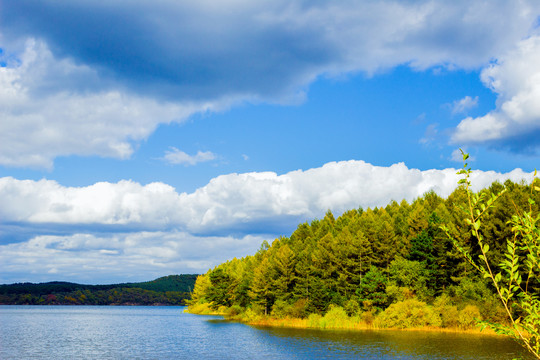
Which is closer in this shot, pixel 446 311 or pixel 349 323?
pixel 446 311

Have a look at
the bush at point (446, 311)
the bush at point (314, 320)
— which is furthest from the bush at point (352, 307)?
the bush at point (446, 311)

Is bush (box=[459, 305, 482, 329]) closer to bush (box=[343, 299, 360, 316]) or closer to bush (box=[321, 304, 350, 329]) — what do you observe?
bush (box=[343, 299, 360, 316])

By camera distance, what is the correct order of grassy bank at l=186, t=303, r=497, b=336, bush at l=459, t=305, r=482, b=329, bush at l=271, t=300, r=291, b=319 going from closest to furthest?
bush at l=459, t=305, r=482, b=329, grassy bank at l=186, t=303, r=497, b=336, bush at l=271, t=300, r=291, b=319

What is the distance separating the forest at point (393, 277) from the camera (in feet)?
228

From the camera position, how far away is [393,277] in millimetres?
79875

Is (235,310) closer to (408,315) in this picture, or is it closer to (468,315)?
(408,315)

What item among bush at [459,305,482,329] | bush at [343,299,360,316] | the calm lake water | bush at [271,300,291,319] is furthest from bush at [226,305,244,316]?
bush at [459,305,482,329]

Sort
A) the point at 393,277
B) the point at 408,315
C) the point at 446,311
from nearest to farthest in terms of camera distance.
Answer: the point at 446,311 < the point at 408,315 < the point at 393,277

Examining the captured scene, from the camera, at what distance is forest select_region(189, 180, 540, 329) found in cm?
6956

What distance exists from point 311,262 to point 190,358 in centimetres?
5331

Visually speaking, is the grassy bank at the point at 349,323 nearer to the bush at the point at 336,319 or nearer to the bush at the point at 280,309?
the bush at the point at 336,319

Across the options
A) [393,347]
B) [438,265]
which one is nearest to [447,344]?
[393,347]

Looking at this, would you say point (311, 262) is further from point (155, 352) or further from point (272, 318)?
point (155, 352)

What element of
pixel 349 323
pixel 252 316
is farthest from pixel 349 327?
pixel 252 316
